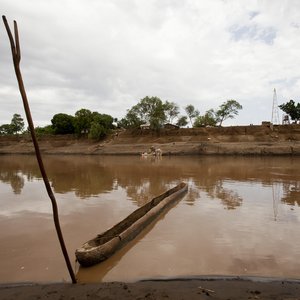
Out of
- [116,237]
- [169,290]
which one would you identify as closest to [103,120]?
[116,237]

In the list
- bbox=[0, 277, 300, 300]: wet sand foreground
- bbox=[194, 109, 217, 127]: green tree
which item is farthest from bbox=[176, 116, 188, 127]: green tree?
bbox=[0, 277, 300, 300]: wet sand foreground

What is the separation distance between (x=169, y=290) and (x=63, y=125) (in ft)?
237

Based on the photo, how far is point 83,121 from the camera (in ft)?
212

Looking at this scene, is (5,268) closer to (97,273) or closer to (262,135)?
(97,273)

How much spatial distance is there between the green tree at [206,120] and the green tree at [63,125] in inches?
1188

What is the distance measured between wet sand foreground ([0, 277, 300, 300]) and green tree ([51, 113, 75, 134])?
2793 inches

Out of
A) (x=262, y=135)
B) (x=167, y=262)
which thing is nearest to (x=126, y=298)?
(x=167, y=262)

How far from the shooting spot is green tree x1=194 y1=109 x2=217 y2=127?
6762 cm

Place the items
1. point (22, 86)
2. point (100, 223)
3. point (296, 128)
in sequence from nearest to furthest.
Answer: point (22, 86)
point (100, 223)
point (296, 128)

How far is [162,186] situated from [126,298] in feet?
42.6

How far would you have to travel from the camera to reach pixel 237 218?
33.1 ft

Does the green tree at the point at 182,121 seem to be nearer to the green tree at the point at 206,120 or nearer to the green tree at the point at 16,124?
the green tree at the point at 206,120

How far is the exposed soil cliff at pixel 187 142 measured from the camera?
1743 inches

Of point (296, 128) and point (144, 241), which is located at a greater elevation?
point (296, 128)
